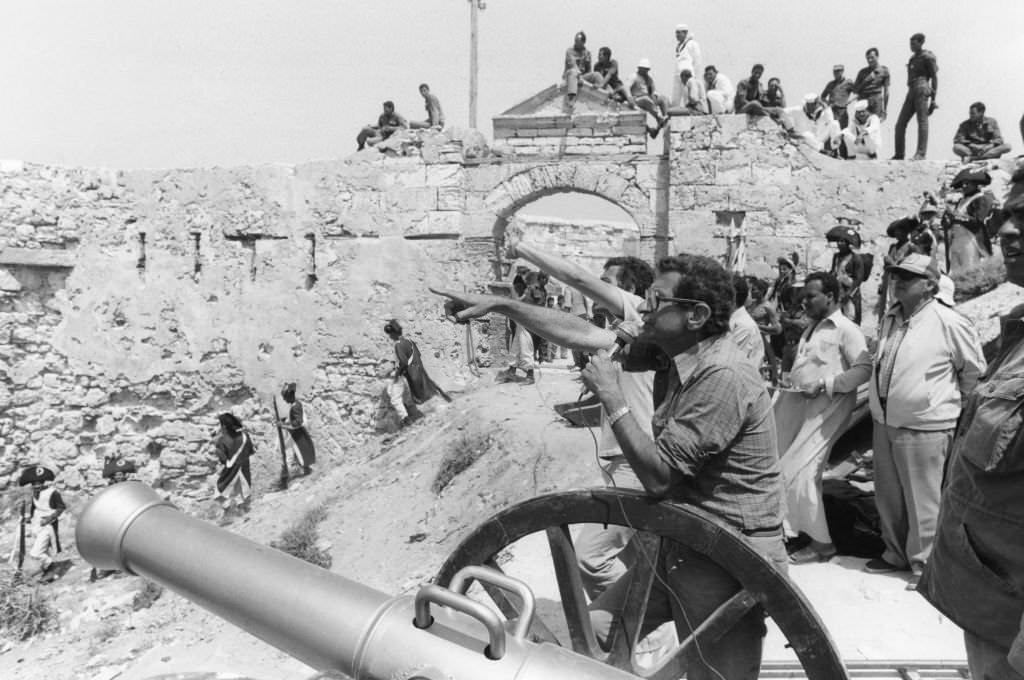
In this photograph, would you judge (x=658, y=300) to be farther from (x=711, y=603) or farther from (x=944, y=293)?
(x=944, y=293)

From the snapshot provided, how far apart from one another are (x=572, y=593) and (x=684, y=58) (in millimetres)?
9083

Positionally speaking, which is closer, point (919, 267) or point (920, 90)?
point (919, 267)

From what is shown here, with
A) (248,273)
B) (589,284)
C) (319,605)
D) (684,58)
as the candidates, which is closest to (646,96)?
(684,58)

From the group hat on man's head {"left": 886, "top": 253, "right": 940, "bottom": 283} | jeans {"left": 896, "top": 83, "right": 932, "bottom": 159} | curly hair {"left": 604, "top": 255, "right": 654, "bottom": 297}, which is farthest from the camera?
jeans {"left": 896, "top": 83, "right": 932, "bottom": 159}

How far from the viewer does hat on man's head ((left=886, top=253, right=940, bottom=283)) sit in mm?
3609

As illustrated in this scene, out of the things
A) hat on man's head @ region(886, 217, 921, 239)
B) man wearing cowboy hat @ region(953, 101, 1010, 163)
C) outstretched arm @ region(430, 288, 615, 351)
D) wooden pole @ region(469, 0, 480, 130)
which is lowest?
outstretched arm @ region(430, 288, 615, 351)

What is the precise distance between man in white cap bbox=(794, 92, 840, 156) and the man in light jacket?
5.93 m

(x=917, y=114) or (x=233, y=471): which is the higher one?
(x=917, y=114)

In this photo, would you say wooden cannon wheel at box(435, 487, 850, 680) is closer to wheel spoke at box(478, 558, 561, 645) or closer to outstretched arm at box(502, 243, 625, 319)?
wheel spoke at box(478, 558, 561, 645)

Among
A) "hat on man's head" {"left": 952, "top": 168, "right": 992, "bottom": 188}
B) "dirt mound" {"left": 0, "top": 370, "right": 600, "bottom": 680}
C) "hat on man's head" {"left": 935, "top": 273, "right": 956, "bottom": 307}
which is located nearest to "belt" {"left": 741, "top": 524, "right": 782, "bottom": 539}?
"hat on man's head" {"left": 935, "top": 273, "right": 956, "bottom": 307}

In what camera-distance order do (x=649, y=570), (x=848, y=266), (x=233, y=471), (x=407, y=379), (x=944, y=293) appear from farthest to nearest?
(x=407, y=379) → (x=233, y=471) → (x=848, y=266) → (x=944, y=293) → (x=649, y=570)

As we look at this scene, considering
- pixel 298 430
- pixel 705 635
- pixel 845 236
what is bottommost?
pixel 298 430

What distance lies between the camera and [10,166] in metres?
10.2

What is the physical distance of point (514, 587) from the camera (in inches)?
60.5
